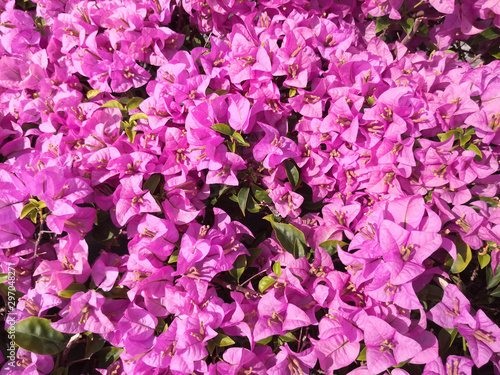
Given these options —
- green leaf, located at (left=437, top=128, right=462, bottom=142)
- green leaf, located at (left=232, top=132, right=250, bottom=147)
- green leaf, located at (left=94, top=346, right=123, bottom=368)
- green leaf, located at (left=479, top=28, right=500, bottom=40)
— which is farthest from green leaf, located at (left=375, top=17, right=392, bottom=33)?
green leaf, located at (left=94, top=346, right=123, bottom=368)

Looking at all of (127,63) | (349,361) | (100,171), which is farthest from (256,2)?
(349,361)

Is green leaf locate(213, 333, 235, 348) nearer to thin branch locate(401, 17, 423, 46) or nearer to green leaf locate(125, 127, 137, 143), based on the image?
green leaf locate(125, 127, 137, 143)

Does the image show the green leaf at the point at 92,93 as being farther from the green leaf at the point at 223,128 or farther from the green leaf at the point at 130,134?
the green leaf at the point at 223,128

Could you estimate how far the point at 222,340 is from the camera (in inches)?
30.8

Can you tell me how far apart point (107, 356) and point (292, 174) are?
536mm

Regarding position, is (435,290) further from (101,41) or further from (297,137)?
(101,41)

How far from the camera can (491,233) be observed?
0.80 m

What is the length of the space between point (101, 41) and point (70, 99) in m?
0.16

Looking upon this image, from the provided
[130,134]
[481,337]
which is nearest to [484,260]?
[481,337]

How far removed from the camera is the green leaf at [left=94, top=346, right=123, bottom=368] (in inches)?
32.8

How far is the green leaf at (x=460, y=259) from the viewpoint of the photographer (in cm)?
81

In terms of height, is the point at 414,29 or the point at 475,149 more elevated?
the point at 414,29

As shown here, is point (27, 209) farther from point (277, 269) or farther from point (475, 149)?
point (475, 149)

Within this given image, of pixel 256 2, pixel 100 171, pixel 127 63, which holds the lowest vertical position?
pixel 100 171
